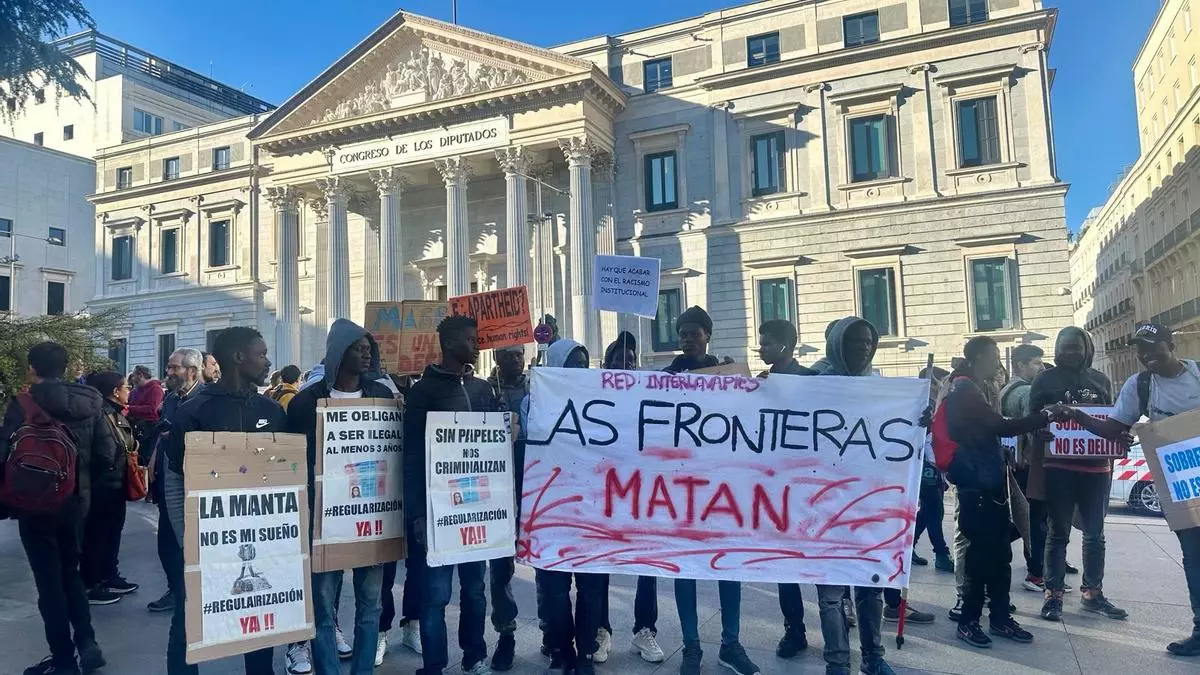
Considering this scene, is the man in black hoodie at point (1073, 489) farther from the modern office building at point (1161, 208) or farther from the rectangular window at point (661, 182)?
the modern office building at point (1161, 208)

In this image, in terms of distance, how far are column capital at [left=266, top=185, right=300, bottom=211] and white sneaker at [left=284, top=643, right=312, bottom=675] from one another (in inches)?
1164

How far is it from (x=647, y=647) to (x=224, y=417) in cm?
288

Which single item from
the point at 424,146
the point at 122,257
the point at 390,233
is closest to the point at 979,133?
the point at 424,146

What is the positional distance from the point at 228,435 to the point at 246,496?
1.02 ft

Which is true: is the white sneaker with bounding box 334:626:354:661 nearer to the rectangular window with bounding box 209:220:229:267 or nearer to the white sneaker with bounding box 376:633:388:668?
the white sneaker with bounding box 376:633:388:668

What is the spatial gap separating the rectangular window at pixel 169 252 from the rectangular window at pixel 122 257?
217 centimetres

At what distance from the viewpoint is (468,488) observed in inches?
176

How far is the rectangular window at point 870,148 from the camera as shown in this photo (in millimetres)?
25016

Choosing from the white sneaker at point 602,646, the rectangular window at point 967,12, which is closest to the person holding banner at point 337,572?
the white sneaker at point 602,646

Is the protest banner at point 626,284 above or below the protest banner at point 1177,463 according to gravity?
above

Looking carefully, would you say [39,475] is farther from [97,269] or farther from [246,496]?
[97,269]

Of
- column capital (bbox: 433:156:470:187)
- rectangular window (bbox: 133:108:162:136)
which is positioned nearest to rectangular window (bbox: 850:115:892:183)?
column capital (bbox: 433:156:470:187)

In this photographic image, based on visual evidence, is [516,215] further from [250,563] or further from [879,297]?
[250,563]

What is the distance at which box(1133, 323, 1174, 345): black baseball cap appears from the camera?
529cm
